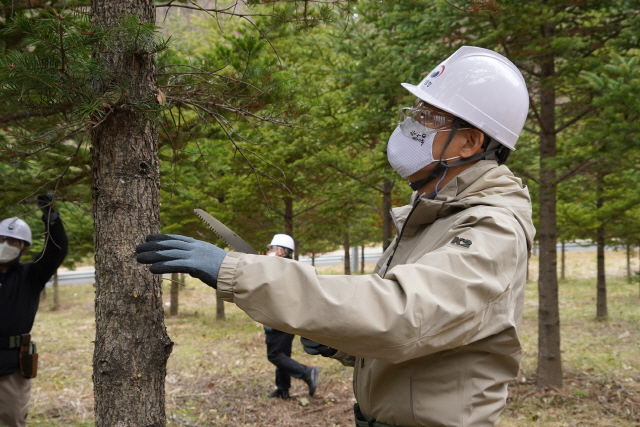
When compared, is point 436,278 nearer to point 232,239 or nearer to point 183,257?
point 183,257

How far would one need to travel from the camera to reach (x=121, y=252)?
2863mm

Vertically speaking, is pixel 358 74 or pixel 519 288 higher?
pixel 358 74

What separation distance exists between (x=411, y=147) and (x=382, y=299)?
1.02 m

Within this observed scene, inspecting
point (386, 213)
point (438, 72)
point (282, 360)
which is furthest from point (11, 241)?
point (386, 213)

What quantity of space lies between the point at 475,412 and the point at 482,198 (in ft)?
2.58

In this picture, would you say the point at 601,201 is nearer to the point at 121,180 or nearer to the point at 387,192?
the point at 387,192

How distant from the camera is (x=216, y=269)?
163cm

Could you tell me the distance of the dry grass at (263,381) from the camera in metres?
6.54

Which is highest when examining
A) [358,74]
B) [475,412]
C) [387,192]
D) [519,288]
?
[358,74]

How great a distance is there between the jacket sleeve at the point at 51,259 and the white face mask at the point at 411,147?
12.2 feet

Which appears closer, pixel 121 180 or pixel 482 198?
pixel 482 198

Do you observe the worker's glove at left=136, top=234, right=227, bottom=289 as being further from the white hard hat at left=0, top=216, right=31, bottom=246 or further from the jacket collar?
the white hard hat at left=0, top=216, right=31, bottom=246

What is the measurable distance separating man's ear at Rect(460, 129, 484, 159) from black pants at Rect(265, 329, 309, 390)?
5.64 m

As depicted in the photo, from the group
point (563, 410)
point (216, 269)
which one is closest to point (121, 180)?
point (216, 269)
